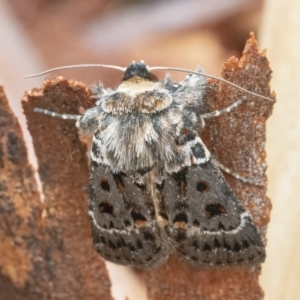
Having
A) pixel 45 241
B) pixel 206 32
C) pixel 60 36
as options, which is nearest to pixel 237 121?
pixel 45 241

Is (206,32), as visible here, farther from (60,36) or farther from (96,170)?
(96,170)

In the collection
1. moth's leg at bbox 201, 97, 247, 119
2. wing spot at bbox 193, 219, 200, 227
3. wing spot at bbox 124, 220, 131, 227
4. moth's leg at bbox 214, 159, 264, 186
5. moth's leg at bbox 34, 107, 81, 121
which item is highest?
moth's leg at bbox 34, 107, 81, 121

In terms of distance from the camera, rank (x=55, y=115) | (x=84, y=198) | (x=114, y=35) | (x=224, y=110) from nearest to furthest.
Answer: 1. (x=224, y=110)
2. (x=55, y=115)
3. (x=84, y=198)
4. (x=114, y=35)

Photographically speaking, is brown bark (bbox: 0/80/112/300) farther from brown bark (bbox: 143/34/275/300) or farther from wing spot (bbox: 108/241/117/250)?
brown bark (bbox: 143/34/275/300)

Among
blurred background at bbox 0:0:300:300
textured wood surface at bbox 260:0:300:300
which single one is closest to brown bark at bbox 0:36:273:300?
A: textured wood surface at bbox 260:0:300:300

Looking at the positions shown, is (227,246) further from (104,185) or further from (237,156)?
Answer: (104,185)

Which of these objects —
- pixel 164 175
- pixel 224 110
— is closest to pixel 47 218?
pixel 164 175
